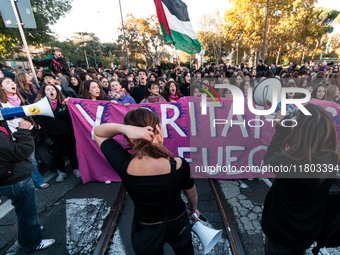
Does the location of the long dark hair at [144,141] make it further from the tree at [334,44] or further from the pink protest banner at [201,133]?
the tree at [334,44]

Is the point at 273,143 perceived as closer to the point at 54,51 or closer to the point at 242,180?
the point at 242,180

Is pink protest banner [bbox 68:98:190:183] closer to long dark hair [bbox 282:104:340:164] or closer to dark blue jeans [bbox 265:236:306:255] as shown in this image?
dark blue jeans [bbox 265:236:306:255]

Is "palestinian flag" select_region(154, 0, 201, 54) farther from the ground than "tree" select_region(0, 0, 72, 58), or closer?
closer

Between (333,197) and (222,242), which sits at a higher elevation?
(333,197)

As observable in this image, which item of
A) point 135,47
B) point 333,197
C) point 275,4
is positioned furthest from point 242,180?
point 135,47

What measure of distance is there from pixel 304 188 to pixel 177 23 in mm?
4673

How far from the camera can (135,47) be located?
31781mm

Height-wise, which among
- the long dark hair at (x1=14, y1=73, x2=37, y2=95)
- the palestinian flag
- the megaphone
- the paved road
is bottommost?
the paved road

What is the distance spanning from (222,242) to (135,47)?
33733 mm

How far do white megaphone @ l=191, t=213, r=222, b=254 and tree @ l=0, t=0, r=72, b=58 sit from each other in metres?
15.8

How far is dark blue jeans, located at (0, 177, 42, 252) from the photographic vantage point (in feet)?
6.35

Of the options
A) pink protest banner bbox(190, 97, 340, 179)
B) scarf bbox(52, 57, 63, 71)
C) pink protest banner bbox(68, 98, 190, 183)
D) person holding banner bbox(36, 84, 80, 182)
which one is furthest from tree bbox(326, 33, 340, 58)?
person holding banner bbox(36, 84, 80, 182)

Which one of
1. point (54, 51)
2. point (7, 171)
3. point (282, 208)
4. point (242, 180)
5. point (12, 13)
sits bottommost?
point (242, 180)

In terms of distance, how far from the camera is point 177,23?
473 centimetres
